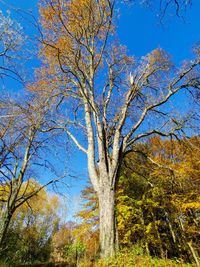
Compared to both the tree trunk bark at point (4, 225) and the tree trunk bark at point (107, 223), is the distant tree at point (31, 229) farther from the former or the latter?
the tree trunk bark at point (107, 223)

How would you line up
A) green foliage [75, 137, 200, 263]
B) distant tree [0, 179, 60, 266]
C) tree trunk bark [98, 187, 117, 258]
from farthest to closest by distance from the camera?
distant tree [0, 179, 60, 266] → green foliage [75, 137, 200, 263] → tree trunk bark [98, 187, 117, 258]

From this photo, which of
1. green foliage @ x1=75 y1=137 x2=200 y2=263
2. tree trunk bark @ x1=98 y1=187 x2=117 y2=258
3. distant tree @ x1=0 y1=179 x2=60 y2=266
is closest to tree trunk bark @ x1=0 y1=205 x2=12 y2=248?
tree trunk bark @ x1=98 y1=187 x2=117 y2=258

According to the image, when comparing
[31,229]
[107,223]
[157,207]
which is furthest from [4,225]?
[31,229]

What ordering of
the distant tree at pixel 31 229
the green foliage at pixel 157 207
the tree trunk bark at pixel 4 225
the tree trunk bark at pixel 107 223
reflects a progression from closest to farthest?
1. the tree trunk bark at pixel 107 223
2. the tree trunk bark at pixel 4 225
3. the green foliage at pixel 157 207
4. the distant tree at pixel 31 229

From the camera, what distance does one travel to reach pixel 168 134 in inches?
183

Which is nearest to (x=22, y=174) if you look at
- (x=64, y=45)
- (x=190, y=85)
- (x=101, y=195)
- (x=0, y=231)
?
(x=0, y=231)

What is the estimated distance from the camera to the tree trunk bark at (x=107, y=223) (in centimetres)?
270

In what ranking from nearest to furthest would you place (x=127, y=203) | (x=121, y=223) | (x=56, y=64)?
1. (x=56, y=64)
2. (x=121, y=223)
3. (x=127, y=203)

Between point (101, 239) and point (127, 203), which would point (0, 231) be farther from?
point (127, 203)

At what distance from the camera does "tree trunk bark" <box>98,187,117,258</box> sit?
2700 mm

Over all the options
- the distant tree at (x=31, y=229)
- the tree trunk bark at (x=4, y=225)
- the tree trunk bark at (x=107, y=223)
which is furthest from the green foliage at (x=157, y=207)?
the distant tree at (x=31, y=229)

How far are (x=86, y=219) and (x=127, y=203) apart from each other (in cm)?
285

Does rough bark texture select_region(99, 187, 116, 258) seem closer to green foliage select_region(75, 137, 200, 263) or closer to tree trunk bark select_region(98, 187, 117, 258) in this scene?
tree trunk bark select_region(98, 187, 117, 258)

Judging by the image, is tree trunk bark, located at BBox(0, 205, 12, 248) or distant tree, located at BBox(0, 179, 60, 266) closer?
tree trunk bark, located at BBox(0, 205, 12, 248)
